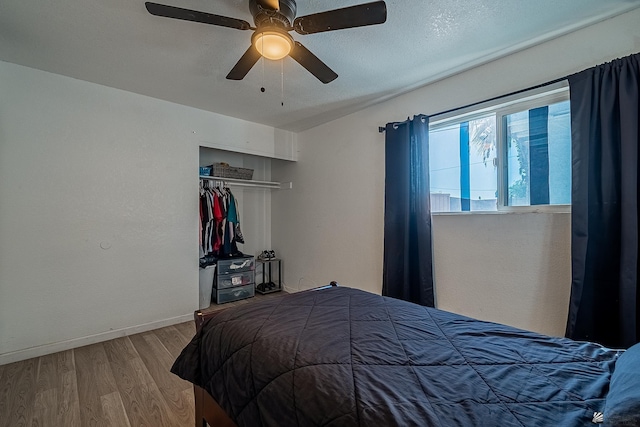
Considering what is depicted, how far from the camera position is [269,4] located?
4.61ft

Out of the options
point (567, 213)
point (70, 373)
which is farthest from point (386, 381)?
point (70, 373)

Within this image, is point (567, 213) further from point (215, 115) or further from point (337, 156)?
Result: point (215, 115)

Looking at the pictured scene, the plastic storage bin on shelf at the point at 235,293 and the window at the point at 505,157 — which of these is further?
the plastic storage bin on shelf at the point at 235,293

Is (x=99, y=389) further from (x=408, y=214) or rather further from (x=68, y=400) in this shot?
(x=408, y=214)

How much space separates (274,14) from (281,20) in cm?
4

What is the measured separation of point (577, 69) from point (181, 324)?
401 cm

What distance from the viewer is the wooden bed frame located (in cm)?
124

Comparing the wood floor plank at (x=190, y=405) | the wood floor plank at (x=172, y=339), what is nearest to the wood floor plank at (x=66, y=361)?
the wood floor plank at (x=172, y=339)

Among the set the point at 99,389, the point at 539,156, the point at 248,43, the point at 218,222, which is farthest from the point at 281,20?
the point at 218,222

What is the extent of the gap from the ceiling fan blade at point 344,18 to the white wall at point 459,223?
1.36m

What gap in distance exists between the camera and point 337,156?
3486 mm

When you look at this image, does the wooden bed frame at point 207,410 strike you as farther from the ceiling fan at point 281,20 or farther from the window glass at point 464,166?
the window glass at point 464,166

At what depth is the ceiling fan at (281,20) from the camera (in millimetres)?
1356

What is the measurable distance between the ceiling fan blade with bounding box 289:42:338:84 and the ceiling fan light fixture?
54mm
